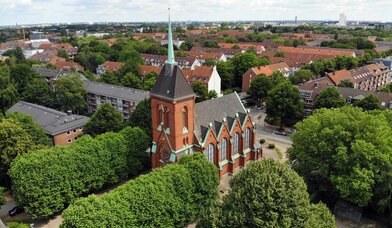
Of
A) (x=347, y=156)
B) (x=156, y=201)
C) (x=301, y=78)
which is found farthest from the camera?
(x=301, y=78)

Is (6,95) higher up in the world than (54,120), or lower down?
higher up

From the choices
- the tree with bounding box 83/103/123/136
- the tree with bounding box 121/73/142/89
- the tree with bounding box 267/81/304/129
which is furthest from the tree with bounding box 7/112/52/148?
the tree with bounding box 267/81/304/129

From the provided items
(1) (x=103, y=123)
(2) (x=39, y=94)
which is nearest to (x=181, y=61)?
(2) (x=39, y=94)

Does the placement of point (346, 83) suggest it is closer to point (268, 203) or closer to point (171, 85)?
point (171, 85)

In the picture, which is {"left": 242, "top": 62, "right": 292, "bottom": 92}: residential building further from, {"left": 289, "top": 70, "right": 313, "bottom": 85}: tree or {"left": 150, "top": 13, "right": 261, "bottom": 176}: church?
{"left": 150, "top": 13, "right": 261, "bottom": 176}: church

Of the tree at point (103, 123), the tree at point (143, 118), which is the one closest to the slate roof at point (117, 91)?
the tree at point (103, 123)

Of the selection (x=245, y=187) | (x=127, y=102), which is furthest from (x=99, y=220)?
(x=127, y=102)
